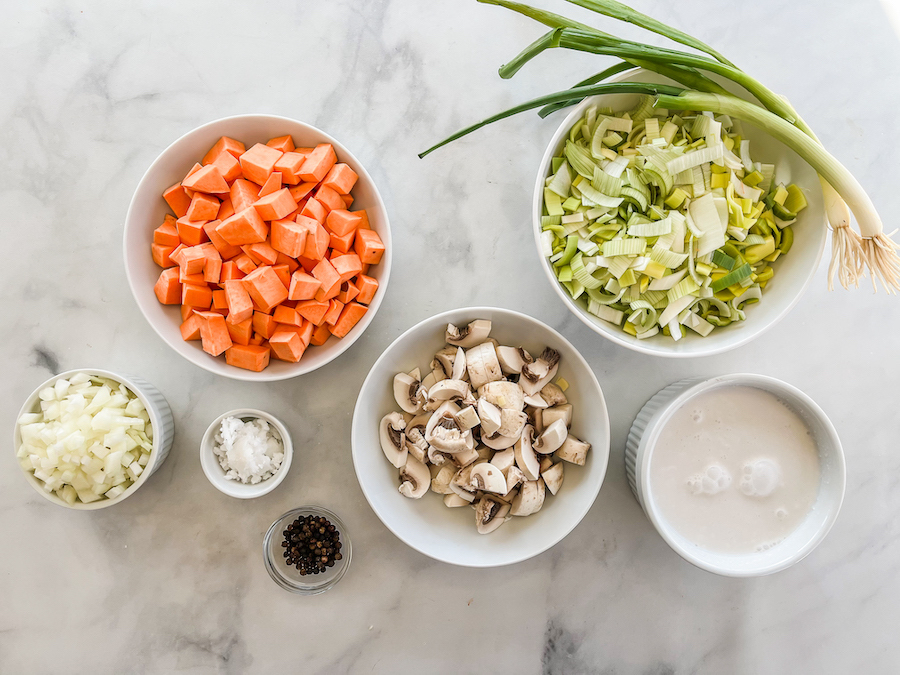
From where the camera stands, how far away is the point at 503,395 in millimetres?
1416

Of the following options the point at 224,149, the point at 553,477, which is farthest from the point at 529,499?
the point at 224,149

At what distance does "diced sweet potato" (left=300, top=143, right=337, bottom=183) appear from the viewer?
4.48 ft

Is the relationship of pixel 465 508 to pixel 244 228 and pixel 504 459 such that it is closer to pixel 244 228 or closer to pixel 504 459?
pixel 504 459

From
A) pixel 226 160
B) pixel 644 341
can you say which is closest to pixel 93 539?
pixel 226 160

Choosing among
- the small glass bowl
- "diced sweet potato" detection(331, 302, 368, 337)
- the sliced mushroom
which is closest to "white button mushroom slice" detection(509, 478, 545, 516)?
the sliced mushroom

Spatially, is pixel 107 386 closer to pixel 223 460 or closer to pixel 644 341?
pixel 223 460

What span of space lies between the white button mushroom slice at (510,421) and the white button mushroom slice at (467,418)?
6 cm

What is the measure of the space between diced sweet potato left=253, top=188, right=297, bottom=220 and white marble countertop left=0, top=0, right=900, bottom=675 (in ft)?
1.16

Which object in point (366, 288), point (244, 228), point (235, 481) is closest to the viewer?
point (244, 228)

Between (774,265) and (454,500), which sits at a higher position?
(774,265)

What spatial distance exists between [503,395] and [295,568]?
0.77 meters

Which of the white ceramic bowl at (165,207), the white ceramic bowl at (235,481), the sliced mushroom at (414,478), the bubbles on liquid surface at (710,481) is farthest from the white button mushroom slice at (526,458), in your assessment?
the white ceramic bowl at (235,481)

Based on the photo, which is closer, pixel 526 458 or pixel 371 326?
pixel 526 458

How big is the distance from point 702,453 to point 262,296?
116 centimetres
